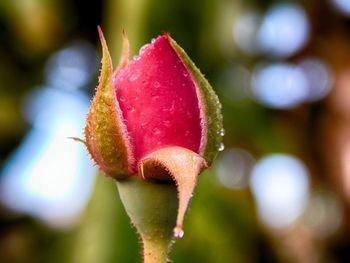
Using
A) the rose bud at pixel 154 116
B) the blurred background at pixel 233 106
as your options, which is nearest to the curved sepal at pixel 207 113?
the rose bud at pixel 154 116

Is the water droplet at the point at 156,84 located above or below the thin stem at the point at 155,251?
above

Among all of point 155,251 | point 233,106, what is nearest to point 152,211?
point 155,251

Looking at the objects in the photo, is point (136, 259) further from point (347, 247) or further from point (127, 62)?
point (127, 62)

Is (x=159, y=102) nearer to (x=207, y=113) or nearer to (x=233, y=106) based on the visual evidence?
(x=207, y=113)

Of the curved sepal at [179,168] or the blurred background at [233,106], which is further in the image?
the blurred background at [233,106]

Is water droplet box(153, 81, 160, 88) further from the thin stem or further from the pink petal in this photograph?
the thin stem

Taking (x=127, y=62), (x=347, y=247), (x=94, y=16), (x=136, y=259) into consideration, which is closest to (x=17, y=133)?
(x=94, y=16)

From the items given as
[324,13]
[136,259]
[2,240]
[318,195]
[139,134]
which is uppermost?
[139,134]

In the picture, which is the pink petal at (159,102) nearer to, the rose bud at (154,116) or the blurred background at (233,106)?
the rose bud at (154,116)
